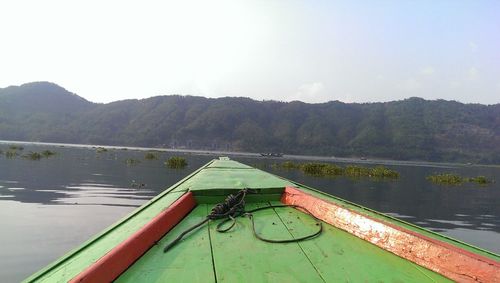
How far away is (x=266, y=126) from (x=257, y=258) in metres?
183

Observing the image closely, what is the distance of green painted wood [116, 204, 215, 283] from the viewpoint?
9.43 ft

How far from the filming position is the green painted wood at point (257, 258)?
2906mm

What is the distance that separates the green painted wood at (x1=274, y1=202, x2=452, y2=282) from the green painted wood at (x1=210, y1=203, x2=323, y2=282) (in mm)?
115

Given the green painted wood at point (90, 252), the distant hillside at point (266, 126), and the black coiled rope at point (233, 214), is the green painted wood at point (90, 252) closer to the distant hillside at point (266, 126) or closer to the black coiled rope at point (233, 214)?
the black coiled rope at point (233, 214)

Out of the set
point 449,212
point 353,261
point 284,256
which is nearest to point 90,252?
point 284,256

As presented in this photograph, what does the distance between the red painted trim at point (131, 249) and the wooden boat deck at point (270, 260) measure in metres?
0.06

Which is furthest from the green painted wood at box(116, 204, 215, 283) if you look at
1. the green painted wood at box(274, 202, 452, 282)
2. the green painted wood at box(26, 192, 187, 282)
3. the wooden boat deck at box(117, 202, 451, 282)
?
the green painted wood at box(274, 202, 452, 282)

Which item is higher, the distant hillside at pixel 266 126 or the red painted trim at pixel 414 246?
the distant hillside at pixel 266 126

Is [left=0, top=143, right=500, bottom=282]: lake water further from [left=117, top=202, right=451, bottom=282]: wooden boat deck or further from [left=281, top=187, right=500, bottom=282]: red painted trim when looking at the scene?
[left=281, top=187, right=500, bottom=282]: red painted trim

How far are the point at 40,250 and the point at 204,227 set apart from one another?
16.8 feet

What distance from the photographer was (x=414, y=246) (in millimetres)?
3260

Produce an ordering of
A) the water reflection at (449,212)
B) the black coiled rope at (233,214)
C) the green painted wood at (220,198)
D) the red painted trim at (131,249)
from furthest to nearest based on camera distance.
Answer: the water reflection at (449,212)
the green painted wood at (220,198)
the black coiled rope at (233,214)
the red painted trim at (131,249)

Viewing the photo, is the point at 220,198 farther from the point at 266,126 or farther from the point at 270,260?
the point at 266,126

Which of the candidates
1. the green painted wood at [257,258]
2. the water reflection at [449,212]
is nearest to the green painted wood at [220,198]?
the green painted wood at [257,258]
